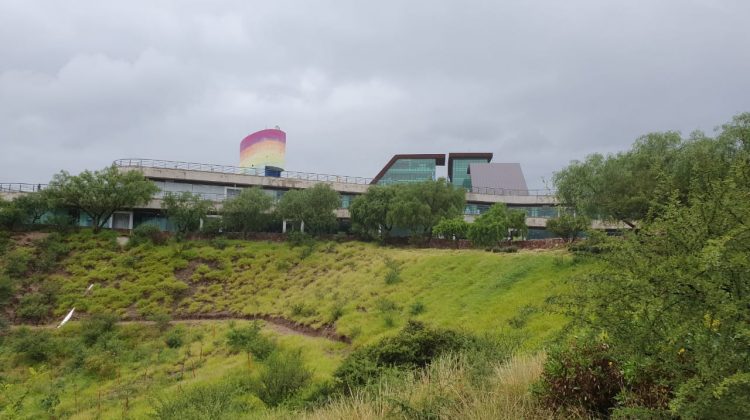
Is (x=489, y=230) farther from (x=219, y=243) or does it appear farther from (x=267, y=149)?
(x=267, y=149)

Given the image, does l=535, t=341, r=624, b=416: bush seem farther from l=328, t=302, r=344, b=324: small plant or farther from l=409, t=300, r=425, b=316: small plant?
l=328, t=302, r=344, b=324: small plant

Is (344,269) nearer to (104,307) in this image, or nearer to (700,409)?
(104,307)

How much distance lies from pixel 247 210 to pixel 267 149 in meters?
14.7

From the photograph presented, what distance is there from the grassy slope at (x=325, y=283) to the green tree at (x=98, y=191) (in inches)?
146

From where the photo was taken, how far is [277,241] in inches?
1993

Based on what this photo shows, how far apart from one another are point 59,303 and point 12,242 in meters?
13.0

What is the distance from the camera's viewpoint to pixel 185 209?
5009 cm

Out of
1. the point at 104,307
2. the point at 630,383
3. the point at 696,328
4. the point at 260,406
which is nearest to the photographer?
the point at 696,328

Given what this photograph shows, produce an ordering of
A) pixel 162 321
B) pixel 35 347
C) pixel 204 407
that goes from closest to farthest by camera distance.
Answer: pixel 204 407 < pixel 35 347 < pixel 162 321

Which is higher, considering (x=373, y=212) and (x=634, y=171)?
(x=634, y=171)

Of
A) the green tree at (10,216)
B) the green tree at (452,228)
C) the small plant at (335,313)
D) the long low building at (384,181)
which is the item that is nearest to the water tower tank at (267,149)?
the long low building at (384,181)

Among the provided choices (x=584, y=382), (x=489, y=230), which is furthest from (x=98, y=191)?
(x=584, y=382)

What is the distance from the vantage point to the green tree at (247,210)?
50562 mm

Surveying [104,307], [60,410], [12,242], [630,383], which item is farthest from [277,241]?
[630,383]
